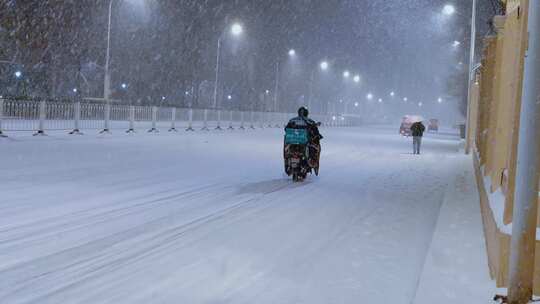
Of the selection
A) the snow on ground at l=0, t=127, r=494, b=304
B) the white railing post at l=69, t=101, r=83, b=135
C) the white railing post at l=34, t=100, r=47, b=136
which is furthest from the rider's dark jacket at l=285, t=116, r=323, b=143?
the white railing post at l=69, t=101, r=83, b=135

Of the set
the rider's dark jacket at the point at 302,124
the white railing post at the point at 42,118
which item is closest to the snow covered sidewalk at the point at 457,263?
the rider's dark jacket at the point at 302,124

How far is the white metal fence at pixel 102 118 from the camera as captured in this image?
26266mm

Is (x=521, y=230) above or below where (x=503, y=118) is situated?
below

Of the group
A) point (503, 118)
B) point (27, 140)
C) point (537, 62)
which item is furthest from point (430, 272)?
point (27, 140)

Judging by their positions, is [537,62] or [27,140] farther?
[27,140]

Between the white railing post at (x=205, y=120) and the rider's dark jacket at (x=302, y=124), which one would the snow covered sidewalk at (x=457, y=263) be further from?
the white railing post at (x=205, y=120)

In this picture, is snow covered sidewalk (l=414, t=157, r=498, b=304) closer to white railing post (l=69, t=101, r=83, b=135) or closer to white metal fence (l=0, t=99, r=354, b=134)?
white metal fence (l=0, t=99, r=354, b=134)

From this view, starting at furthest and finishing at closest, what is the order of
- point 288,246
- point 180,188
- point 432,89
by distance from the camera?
point 432,89, point 180,188, point 288,246

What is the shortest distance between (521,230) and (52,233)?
5.54 metres

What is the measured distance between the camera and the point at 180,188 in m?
13.1

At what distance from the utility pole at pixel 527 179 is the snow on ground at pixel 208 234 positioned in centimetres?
97

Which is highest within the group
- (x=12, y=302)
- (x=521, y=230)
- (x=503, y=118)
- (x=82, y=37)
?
(x=82, y=37)

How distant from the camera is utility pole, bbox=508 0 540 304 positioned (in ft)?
17.8

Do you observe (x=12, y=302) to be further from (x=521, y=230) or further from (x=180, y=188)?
(x=180, y=188)
